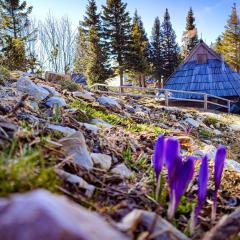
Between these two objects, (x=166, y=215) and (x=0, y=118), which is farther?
(x=0, y=118)

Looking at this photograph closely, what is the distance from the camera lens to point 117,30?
3975 centimetres

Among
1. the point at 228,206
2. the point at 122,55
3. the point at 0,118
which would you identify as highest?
the point at 122,55

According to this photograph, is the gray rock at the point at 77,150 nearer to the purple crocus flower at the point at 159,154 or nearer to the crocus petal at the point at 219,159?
the purple crocus flower at the point at 159,154

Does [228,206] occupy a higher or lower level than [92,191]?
lower

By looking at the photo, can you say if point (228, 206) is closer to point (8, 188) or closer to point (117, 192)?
Answer: point (117, 192)

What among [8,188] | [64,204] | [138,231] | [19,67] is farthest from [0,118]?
[19,67]

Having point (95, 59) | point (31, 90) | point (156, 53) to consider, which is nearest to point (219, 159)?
point (31, 90)

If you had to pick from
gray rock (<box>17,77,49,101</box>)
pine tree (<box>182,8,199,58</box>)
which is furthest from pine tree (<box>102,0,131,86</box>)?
gray rock (<box>17,77,49,101</box>)

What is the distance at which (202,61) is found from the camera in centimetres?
3222

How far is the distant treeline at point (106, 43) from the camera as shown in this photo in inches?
1249

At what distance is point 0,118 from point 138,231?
1.25 m

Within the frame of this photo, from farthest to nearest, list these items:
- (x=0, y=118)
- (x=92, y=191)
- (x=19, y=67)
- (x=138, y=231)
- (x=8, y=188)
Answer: (x=19, y=67) < (x=0, y=118) < (x=92, y=191) < (x=138, y=231) < (x=8, y=188)

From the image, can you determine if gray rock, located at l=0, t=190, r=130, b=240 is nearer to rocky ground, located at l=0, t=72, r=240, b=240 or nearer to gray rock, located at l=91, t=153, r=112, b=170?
rocky ground, located at l=0, t=72, r=240, b=240

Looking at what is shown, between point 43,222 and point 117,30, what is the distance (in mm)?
40053
